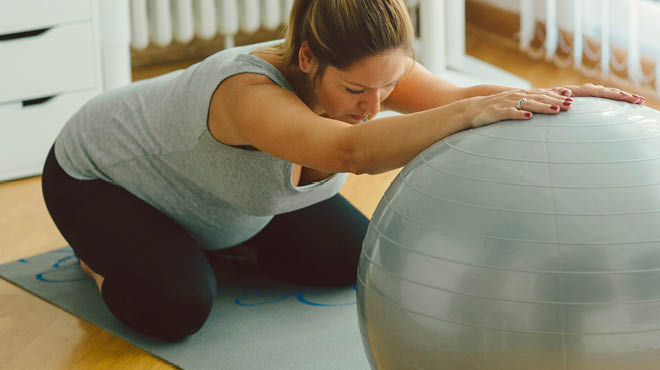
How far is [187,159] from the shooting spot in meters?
1.64

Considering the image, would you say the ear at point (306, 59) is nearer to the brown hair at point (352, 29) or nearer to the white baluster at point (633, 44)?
the brown hair at point (352, 29)

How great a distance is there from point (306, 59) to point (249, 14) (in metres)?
2.01

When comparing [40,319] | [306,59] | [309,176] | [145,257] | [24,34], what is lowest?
[40,319]

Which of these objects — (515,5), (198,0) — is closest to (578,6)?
(515,5)

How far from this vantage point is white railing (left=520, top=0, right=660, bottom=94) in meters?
2.94

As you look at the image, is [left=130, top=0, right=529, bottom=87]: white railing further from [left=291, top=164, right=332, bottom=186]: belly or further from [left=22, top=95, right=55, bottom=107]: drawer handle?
[left=291, top=164, right=332, bottom=186]: belly

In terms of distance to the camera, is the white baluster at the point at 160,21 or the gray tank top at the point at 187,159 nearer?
the gray tank top at the point at 187,159

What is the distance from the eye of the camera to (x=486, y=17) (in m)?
3.88

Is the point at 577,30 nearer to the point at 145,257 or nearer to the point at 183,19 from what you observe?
the point at 183,19

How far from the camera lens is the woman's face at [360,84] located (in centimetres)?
136

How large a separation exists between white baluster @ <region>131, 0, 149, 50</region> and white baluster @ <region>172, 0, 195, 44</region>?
108 millimetres

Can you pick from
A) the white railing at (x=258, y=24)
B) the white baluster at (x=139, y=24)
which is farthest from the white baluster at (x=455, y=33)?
the white baluster at (x=139, y=24)

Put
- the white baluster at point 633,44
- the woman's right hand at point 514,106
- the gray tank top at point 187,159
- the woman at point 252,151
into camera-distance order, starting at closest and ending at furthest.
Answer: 1. the woman's right hand at point 514,106
2. the woman at point 252,151
3. the gray tank top at point 187,159
4. the white baluster at point 633,44

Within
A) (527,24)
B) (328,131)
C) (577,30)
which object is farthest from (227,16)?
(328,131)
